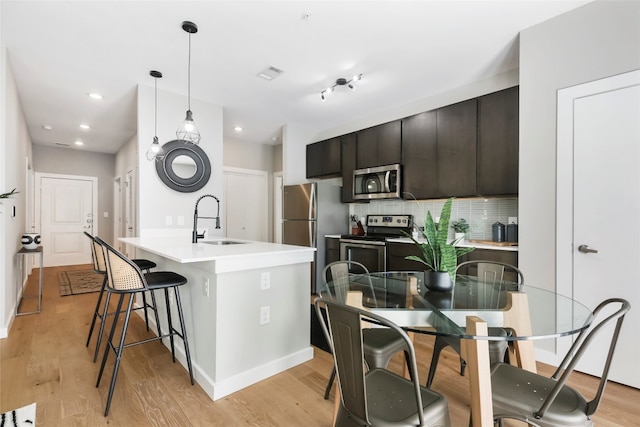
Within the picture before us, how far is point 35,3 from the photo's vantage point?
84.4 inches

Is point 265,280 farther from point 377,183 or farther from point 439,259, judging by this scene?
point 377,183

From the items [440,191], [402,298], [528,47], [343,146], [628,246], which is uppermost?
[528,47]

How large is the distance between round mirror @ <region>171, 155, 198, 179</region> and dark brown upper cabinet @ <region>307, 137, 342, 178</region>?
Answer: 1.93m

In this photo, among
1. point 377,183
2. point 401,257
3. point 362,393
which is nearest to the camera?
point 362,393

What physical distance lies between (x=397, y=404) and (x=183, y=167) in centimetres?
344

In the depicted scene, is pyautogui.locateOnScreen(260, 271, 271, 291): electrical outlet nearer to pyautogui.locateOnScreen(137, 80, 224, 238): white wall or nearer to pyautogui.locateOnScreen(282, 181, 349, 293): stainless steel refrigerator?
pyautogui.locateOnScreen(137, 80, 224, 238): white wall

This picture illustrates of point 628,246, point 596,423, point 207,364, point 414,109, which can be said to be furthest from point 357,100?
point 596,423

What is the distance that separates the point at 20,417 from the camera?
1.67 metres

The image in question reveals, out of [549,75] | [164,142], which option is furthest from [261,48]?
[549,75]

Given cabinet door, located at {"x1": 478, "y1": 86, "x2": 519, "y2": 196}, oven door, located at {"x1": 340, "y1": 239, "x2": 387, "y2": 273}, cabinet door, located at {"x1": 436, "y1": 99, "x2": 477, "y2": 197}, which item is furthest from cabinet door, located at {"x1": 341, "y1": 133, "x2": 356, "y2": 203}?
cabinet door, located at {"x1": 478, "y1": 86, "x2": 519, "y2": 196}

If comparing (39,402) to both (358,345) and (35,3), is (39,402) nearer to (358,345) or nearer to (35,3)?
(358,345)

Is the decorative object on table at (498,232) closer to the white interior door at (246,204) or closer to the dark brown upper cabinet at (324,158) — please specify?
the dark brown upper cabinet at (324,158)

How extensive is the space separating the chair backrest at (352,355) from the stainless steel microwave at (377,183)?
2953 millimetres

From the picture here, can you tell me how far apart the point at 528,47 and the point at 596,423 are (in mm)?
2582
